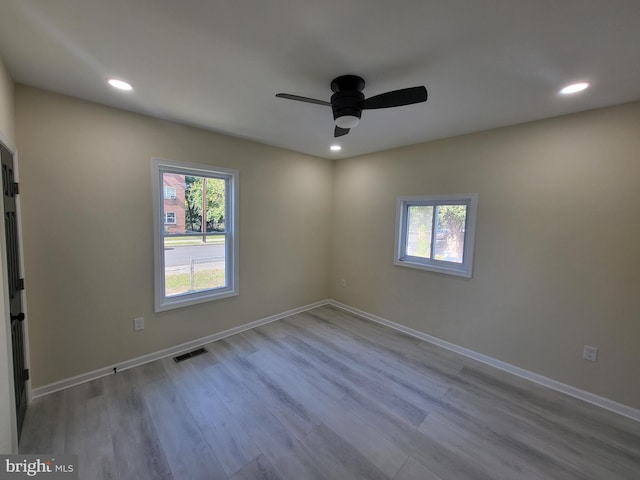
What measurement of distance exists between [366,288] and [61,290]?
345cm

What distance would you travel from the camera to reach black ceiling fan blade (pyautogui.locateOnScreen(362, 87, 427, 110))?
4.92ft

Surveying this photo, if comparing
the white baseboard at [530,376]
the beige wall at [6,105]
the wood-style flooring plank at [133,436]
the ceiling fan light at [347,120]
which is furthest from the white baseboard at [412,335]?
the ceiling fan light at [347,120]

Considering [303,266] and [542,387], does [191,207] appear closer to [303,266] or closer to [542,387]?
[303,266]

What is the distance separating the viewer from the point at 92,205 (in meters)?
2.26

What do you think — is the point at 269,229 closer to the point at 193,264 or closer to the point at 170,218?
the point at 193,264

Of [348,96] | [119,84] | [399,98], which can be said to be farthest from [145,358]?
[399,98]

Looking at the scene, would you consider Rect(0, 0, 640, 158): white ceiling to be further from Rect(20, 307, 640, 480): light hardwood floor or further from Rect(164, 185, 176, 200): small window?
Rect(20, 307, 640, 480): light hardwood floor

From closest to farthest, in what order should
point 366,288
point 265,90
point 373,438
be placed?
point 373,438 < point 265,90 < point 366,288

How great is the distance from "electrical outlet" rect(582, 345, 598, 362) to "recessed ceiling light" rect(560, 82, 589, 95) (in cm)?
212

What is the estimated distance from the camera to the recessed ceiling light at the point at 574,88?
1.76m

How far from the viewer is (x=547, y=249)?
2396 millimetres

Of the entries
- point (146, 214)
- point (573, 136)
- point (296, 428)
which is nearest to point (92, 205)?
point (146, 214)

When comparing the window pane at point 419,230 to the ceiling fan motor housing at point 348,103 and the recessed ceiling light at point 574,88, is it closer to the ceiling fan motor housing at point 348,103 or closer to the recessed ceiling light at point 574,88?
the recessed ceiling light at point 574,88

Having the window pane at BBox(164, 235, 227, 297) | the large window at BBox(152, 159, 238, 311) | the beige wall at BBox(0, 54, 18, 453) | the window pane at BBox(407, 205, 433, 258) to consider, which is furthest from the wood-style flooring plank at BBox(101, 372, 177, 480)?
the window pane at BBox(407, 205, 433, 258)
